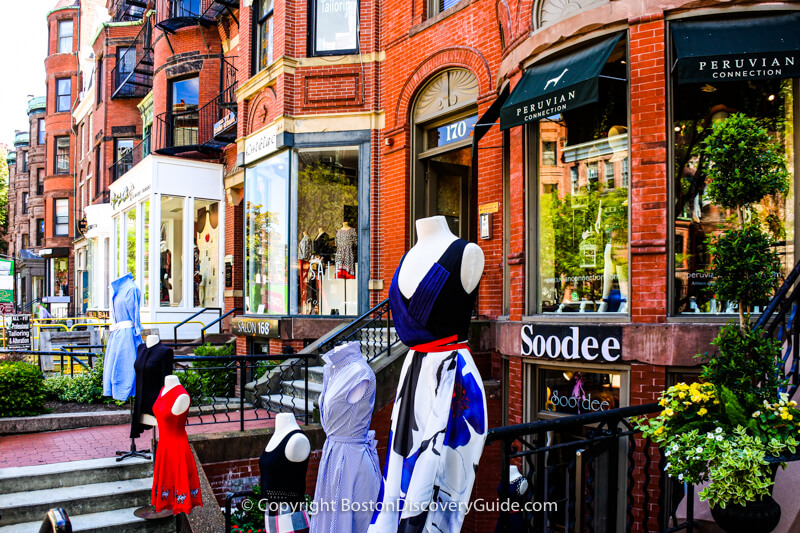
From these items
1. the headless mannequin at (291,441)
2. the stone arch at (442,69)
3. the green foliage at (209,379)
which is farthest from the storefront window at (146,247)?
the headless mannequin at (291,441)

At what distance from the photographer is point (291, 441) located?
4398mm

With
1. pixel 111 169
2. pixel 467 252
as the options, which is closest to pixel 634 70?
pixel 467 252

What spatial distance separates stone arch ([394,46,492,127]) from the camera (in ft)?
32.2

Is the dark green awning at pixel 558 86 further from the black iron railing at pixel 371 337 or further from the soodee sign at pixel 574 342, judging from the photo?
the black iron railing at pixel 371 337

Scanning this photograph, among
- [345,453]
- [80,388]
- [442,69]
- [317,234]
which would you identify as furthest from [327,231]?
[345,453]

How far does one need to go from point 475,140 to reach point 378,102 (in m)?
3.59

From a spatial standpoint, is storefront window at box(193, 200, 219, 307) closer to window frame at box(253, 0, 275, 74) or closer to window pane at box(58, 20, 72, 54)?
window frame at box(253, 0, 275, 74)

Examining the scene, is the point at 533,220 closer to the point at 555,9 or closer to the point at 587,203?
the point at 587,203

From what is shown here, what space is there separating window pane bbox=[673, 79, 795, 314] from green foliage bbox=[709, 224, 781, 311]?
6.25 feet

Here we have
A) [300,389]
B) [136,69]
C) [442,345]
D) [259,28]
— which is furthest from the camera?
[136,69]

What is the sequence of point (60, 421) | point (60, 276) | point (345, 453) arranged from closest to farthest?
point (345, 453) < point (60, 421) < point (60, 276)

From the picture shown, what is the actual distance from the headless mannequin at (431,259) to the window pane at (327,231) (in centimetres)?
817

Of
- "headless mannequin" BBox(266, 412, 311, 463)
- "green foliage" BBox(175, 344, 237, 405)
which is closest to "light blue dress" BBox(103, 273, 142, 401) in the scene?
"green foliage" BBox(175, 344, 237, 405)

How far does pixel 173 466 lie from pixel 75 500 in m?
1.93
